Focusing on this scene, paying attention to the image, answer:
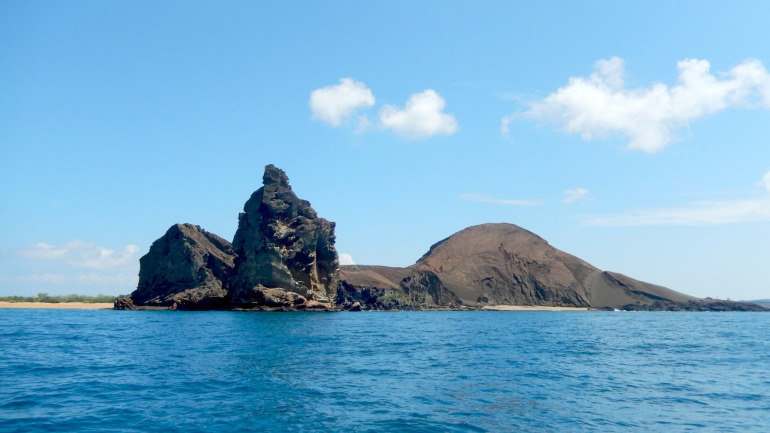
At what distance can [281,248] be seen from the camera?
371 ft

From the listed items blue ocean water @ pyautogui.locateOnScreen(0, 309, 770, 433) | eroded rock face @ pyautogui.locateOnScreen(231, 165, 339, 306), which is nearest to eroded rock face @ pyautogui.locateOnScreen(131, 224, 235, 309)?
eroded rock face @ pyautogui.locateOnScreen(231, 165, 339, 306)

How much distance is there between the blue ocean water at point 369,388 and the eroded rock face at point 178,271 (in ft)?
291

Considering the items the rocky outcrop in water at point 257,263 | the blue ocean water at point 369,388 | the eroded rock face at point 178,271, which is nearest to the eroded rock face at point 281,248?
the rocky outcrop in water at point 257,263

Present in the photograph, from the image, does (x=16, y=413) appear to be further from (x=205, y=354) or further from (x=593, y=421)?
(x=593, y=421)

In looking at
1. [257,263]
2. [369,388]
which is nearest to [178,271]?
[257,263]

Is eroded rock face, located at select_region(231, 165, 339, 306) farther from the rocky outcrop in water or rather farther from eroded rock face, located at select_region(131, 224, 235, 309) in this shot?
eroded rock face, located at select_region(131, 224, 235, 309)

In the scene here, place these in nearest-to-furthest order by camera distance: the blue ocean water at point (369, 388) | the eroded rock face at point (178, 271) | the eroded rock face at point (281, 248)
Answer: the blue ocean water at point (369, 388)
the eroded rock face at point (281, 248)
the eroded rock face at point (178, 271)

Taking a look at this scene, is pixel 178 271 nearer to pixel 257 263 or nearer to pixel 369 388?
pixel 257 263

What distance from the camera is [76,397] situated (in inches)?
831

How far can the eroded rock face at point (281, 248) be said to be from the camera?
359 feet

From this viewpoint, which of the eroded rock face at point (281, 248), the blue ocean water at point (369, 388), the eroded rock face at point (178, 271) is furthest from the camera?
the eroded rock face at point (178, 271)

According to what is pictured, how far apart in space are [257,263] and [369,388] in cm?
9022

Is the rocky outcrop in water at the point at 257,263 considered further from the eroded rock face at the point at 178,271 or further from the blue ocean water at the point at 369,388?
the blue ocean water at the point at 369,388

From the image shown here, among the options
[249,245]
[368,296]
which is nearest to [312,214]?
[249,245]
